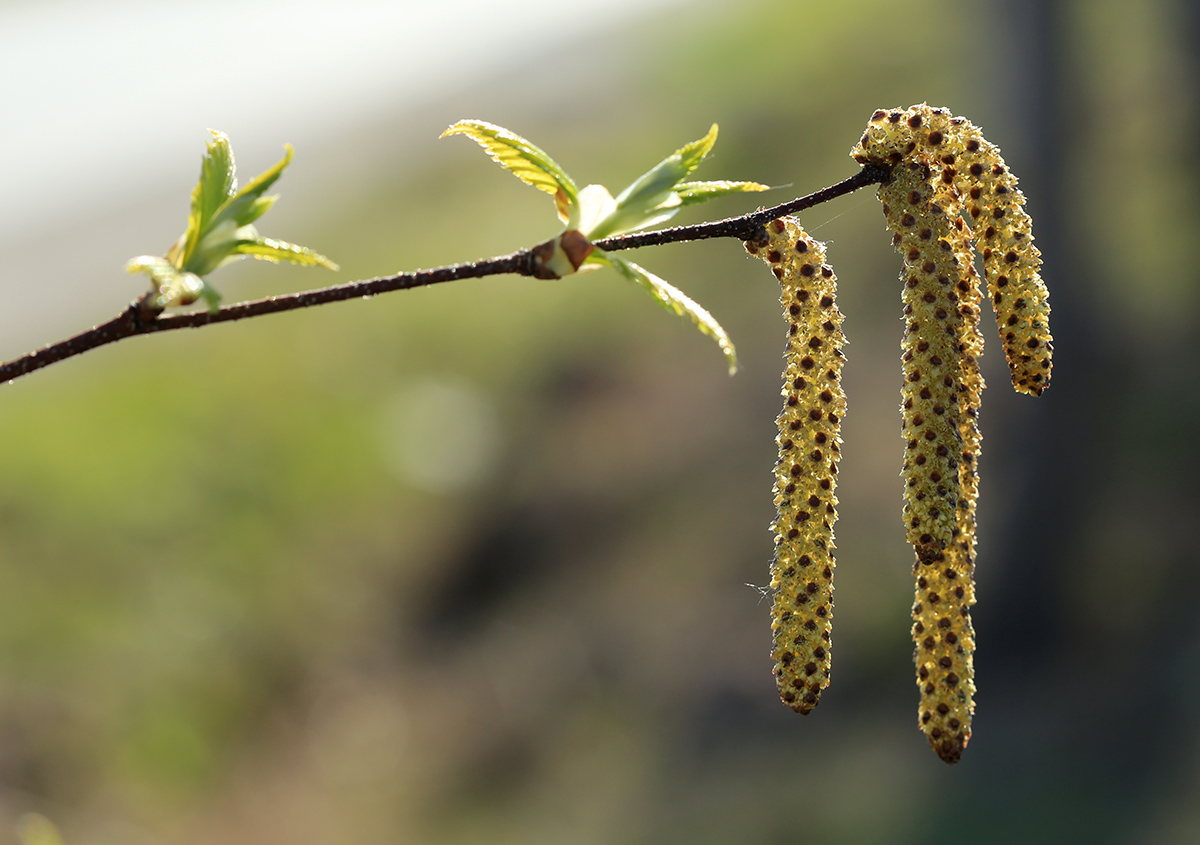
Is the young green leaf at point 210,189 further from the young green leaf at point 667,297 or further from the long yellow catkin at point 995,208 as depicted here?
the long yellow catkin at point 995,208

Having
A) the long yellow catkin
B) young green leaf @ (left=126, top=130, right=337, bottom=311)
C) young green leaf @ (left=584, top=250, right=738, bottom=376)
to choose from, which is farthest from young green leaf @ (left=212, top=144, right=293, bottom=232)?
the long yellow catkin

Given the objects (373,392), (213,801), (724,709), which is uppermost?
(373,392)

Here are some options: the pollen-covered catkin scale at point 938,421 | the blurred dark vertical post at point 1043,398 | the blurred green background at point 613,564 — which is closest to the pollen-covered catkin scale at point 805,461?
the pollen-covered catkin scale at point 938,421

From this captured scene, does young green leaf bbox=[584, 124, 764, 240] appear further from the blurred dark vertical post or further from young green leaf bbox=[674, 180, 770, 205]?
the blurred dark vertical post

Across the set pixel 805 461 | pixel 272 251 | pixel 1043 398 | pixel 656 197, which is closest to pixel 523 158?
pixel 656 197

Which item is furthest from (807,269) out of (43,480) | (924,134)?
(43,480)

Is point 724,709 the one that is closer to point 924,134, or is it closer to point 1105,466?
point 1105,466

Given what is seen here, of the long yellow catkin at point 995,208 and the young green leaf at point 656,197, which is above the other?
the long yellow catkin at point 995,208
